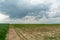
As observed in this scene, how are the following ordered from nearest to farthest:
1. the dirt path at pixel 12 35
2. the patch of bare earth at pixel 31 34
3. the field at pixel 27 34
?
the patch of bare earth at pixel 31 34, the field at pixel 27 34, the dirt path at pixel 12 35

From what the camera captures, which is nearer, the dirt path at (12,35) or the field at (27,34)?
the field at (27,34)

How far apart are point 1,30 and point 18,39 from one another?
282 inches

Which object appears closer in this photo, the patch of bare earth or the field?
the patch of bare earth

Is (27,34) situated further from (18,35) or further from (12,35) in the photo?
(12,35)

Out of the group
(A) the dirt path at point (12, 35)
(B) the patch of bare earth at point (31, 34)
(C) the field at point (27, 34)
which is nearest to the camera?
(B) the patch of bare earth at point (31, 34)

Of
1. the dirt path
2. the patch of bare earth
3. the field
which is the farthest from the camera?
the dirt path

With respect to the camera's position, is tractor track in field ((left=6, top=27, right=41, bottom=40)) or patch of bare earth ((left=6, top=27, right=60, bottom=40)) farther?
tractor track in field ((left=6, top=27, right=41, bottom=40))

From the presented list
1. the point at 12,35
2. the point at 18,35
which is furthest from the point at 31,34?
the point at 12,35

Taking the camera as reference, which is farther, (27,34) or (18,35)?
(27,34)

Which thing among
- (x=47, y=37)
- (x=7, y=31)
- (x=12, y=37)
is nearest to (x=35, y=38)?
(x=47, y=37)

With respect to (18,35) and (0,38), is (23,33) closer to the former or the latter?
(18,35)

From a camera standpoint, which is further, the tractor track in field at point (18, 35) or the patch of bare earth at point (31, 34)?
the tractor track in field at point (18, 35)

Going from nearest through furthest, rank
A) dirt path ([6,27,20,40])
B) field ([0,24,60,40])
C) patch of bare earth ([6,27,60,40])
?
patch of bare earth ([6,27,60,40])
field ([0,24,60,40])
dirt path ([6,27,20,40])

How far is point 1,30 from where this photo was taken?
46500mm
